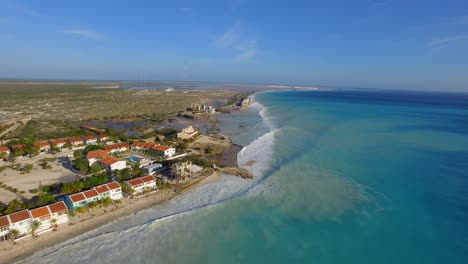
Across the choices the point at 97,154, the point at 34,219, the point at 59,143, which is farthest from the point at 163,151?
the point at 34,219

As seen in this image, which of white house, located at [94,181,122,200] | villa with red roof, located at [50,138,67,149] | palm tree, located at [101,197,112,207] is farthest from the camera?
villa with red roof, located at [50,138,67,149]

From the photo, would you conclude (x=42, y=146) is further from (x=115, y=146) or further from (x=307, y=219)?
(x=307, y=219)

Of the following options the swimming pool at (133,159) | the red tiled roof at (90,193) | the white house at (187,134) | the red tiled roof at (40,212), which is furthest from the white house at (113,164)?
the white house at (187,134)

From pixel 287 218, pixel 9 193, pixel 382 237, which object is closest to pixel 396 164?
pixel 382 237

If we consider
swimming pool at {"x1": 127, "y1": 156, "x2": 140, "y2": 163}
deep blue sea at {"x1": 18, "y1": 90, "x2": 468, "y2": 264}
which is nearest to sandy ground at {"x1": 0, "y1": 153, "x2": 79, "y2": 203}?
swimming pool at {"x1": 127, "y1": 156, "x2": 140, "y2": 163}

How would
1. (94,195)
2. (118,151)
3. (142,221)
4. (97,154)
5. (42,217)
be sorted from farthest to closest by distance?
(118,151)
(97,154)
(94,195)
(142,221)
(42,217)

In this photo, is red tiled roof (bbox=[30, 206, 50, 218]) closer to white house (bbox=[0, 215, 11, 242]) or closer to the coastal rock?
white house (bbox=[0, 215, 11, 242])
